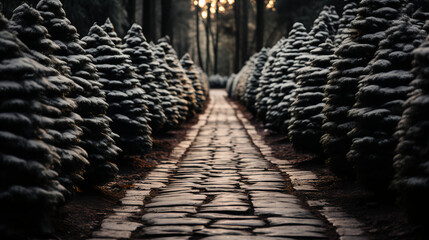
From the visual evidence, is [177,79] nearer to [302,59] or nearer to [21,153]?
[302,59]

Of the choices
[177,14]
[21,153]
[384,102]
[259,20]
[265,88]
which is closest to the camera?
[21,153]

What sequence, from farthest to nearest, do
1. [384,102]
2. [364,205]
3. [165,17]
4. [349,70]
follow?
1. [165,17]
2. [349,70]
3. [364,205]
4. [384,102]

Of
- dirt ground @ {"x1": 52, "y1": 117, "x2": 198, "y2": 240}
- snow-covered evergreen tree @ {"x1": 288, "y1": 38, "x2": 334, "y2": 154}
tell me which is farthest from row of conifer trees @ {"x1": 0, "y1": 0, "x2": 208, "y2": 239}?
snow-covered evergreen tree @ {"x1": 288, "y1": 38, "x2": 334, "y2": 154}

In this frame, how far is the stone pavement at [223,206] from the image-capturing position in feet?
18.5

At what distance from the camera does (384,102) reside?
664 cm

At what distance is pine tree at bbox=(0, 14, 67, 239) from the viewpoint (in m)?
4.41

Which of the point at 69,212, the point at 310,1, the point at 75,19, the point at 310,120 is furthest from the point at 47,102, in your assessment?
the point at 310,1

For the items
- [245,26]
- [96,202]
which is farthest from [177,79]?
[245,26]

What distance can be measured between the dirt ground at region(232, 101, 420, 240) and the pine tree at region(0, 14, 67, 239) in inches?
139

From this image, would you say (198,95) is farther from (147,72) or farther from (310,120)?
(310,120)

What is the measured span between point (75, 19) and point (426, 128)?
13576mm

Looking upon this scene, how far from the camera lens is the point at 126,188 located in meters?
8.34

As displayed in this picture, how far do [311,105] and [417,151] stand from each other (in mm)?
5671

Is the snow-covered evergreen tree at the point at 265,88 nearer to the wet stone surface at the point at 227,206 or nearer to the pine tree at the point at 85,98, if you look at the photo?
the wet stone surface at the point at 227,206
